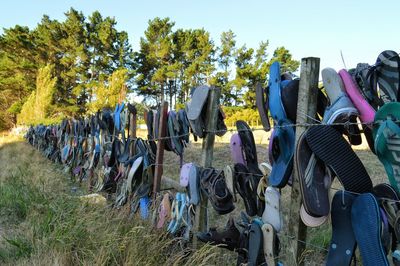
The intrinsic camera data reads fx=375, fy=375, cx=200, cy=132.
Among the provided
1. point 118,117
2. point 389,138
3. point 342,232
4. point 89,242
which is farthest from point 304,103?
point 118,117

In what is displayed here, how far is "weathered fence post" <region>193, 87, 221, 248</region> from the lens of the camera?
9.51 feet

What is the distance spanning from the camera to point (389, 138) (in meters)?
1.42

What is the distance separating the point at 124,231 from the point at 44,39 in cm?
3905

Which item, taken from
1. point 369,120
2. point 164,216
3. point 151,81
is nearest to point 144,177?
point 164,216

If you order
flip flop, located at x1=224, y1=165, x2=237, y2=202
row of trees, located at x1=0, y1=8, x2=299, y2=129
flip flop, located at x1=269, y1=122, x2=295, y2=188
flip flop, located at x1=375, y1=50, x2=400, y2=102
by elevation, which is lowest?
flip flop, located at x1=224, y1=165, x2=237, y2=202

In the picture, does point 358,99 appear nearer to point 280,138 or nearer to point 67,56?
point 280,138

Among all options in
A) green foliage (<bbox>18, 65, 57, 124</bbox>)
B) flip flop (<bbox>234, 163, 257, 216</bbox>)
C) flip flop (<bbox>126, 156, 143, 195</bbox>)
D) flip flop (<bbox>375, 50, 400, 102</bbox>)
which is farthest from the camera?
green foliage (<bbox>18, 65, 57, 124</bbox>)

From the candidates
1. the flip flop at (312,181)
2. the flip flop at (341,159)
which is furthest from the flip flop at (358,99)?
the flip flop at (312,181)

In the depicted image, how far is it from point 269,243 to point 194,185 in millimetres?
972

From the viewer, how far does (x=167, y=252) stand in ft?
9.61

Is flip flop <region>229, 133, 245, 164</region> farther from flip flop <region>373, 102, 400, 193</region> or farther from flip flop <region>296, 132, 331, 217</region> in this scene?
flip flop <region>373, 102, 400, 193</region>

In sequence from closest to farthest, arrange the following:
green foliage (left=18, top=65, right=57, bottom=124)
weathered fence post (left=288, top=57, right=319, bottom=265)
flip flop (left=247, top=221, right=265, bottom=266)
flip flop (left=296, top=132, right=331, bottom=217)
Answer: flip flop (left=296, top=132, right=331, bottom=217)
weathered fence post (left=288, top=57, right=319, bottom=265)
flip flop (left=247, top=221, right=265, bottom=266)
green foliage (left=18, top=65, right=57, bottom=124)

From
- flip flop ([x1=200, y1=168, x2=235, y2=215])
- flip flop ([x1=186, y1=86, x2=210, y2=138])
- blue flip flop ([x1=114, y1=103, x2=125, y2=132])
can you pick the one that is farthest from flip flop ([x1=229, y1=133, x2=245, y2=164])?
blue flip flop ([x1=114, y1=103, x2=125, y2=132])

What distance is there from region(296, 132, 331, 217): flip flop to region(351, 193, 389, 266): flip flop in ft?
0.44
